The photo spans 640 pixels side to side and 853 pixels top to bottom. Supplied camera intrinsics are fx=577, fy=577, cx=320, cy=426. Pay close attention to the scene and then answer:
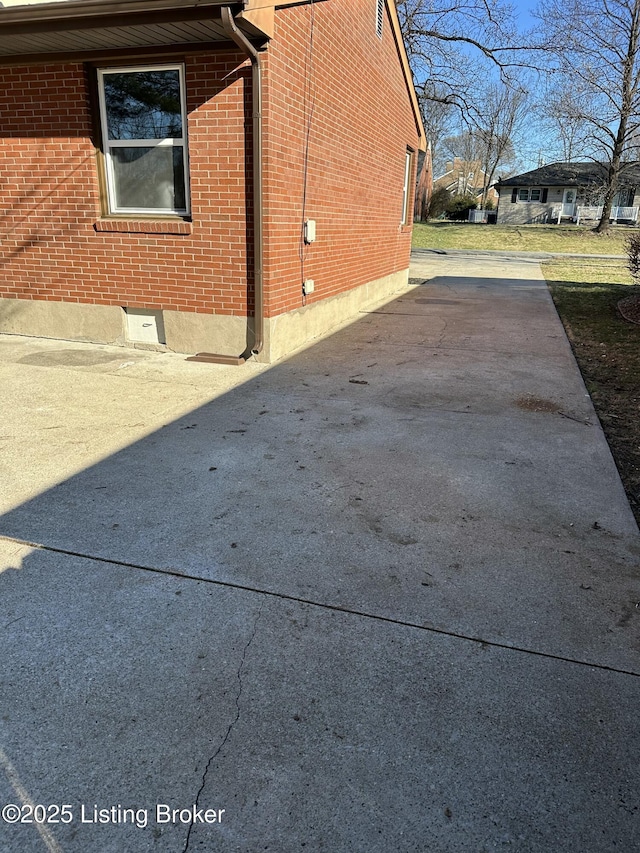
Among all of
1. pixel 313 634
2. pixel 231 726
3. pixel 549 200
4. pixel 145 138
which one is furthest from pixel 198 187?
pixel 549 200

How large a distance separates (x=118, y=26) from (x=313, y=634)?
244 inches

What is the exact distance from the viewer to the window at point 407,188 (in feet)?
48.4

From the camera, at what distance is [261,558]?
3008mm

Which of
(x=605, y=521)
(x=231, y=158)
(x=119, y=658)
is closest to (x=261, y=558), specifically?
(x=119, y=658)

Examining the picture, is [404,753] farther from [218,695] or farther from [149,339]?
[149,339]

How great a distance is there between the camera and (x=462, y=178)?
85875 mm

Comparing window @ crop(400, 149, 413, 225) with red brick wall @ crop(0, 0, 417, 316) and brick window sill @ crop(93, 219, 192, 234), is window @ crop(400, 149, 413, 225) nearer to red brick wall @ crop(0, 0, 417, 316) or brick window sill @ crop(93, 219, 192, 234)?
red brick wall @ crop(0, 0, 417, 316)

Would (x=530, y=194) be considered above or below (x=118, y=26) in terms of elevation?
above

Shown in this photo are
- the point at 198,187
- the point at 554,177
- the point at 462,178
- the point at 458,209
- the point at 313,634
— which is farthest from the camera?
the point at 462,178

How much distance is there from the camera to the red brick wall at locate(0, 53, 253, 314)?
6492 mm

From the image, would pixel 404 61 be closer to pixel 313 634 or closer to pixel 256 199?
pixel 256 199

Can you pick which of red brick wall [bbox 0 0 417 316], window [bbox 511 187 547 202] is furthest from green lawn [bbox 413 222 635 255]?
red brick wall [bbox 0 0 417 316]

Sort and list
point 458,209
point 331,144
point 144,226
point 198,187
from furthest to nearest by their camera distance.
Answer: point 458,209, point 331,144, point 144,226, point 198,187

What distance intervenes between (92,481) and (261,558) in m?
1.50
